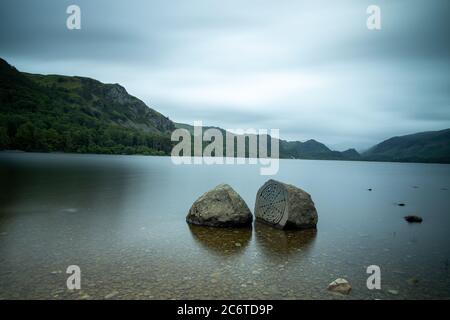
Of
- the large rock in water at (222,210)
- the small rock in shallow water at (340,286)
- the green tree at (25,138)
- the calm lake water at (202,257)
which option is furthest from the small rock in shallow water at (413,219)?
the green tree at (25,138)

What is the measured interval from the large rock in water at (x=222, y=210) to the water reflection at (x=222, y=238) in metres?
0.39

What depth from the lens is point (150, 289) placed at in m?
7.76

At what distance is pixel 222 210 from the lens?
50.6ft

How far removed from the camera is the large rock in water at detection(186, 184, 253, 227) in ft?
50.4

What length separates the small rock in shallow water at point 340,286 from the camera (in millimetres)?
7982

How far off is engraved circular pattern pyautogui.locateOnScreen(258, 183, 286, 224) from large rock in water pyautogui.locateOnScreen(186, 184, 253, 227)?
1289 mm

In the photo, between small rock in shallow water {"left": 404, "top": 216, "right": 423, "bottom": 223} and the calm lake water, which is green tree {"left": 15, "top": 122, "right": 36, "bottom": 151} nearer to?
the calm lake water

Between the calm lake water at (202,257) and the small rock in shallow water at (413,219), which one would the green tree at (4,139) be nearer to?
the calm lake water at (202,257)

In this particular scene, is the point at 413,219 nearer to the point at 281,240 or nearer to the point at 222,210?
the point at 281,240

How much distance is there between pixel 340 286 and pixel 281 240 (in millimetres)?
5362
